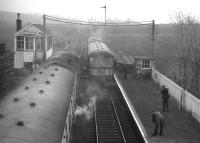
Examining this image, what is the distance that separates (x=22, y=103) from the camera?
8.62 meters

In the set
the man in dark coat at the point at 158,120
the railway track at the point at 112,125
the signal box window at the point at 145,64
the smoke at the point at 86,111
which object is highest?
the signal box window at the point at 145,64

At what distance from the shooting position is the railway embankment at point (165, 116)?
1449 centimetres

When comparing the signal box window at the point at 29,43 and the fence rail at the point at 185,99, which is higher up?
the signal box window at the point at 29,43

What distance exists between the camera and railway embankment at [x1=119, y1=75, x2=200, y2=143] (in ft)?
47.5

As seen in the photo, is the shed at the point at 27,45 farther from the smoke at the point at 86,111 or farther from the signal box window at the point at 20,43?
the smoke at the point at 86,111

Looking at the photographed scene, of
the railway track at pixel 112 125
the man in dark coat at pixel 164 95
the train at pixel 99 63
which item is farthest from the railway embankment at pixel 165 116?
the train at pixel 99 63

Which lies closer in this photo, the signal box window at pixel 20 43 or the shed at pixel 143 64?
the signal box window at pixel 20 43

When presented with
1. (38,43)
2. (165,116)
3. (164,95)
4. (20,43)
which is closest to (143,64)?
(38,43)

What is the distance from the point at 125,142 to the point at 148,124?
3077 millimetres

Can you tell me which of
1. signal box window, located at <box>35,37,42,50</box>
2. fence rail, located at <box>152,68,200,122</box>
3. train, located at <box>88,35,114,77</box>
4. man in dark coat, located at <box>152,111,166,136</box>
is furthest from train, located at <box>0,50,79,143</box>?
signal box window, located at <box>35,37,42,50</box>

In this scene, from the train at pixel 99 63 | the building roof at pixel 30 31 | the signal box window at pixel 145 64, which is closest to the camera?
the train at pixel 99 63

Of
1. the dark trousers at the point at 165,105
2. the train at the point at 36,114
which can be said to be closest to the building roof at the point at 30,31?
the dark trousers at the point at 165,105

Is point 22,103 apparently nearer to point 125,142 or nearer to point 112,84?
point 125,142

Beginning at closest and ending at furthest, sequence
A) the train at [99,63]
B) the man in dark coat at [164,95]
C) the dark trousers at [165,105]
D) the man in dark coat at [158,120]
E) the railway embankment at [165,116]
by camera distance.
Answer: the man in dark coat at [158,120]
the railway embankment at [165,116]
the man in dark coat at [164,95]
the dark trousers at [165,105]
the train at [99,63]
